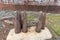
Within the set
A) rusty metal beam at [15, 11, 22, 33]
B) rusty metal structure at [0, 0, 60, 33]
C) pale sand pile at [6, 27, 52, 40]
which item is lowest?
pale sand pile at [6, 27, 52, 40]

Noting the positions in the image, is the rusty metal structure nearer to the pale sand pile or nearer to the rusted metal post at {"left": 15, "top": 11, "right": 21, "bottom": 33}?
the rusted metal post at {"left": 15, "top": 11, "right": 21, "bottom": 33}

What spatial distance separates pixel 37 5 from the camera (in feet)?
6.87

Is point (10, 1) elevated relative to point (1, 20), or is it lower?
elevated

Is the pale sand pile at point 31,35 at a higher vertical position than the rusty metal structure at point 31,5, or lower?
lower

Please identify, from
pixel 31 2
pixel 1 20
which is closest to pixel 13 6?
pixel 31 2

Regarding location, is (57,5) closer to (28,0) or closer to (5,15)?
(28,0)

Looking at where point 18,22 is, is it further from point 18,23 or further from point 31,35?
point 31,35

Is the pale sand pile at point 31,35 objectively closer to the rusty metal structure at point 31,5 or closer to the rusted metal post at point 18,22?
the rusted metal post at point 18,22

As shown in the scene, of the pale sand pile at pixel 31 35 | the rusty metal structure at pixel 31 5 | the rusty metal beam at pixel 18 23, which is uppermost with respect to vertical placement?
the rusty metal structure at pixel 31 5

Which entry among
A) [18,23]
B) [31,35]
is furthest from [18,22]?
[31,35]

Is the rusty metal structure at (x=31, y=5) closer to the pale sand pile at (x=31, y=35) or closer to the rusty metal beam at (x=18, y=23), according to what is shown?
the rusty metal beam at (x=18, y=23)

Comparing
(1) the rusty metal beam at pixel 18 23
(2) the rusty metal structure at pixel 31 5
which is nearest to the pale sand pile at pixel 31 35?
(1) the rusty metal beam at pixel 18 23

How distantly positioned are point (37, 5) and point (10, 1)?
0.30 m

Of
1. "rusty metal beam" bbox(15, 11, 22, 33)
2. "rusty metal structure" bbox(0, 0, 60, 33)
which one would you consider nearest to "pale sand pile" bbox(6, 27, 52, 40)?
"rusty metal beam" bbox(15, 11, 22, 33)
